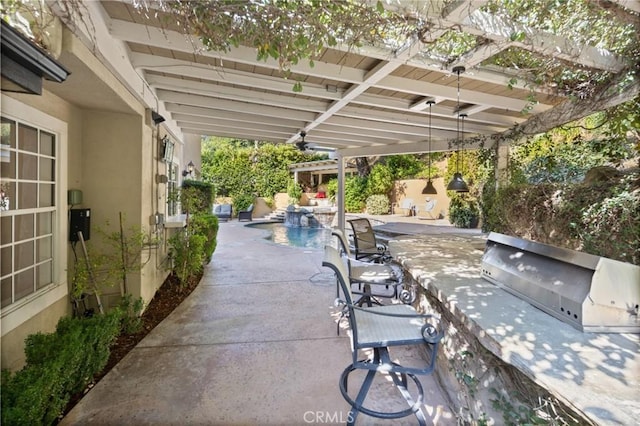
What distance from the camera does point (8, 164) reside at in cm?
227

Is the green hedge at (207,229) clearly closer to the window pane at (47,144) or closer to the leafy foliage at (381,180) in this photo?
the window pane at (47,144)

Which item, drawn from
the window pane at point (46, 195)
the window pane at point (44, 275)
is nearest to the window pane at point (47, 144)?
the window pane at point (46, 195)

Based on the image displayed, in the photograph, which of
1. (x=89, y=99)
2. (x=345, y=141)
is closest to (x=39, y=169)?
(x=89, y=99)

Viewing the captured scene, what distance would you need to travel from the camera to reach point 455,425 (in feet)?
6.64

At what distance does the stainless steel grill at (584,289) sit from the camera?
155cm

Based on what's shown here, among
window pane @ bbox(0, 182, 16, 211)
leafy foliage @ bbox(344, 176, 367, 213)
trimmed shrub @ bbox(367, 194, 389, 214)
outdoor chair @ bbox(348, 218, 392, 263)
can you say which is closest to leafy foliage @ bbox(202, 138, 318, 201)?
leafy foliage @ bbox(344, 176, 367, 213)

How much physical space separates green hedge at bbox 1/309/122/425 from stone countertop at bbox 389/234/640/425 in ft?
7.82

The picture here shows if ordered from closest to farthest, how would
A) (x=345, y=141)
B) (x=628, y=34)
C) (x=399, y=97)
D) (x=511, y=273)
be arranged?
(x=511, y=273) → (x=628, y=34) → (x=399, y=97) → (x=345, y=141)

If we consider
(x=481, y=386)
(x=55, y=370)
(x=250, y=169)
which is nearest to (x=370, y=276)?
(x=481, y=386)

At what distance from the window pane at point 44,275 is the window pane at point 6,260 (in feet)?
1.36

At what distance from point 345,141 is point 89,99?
5765 mm

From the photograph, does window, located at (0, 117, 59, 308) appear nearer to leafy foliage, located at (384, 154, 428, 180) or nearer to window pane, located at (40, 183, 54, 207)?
window pane, located at (40, 183, 54, 207)

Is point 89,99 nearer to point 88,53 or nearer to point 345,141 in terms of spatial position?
point 88,53

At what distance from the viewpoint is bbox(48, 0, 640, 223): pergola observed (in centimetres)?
251
